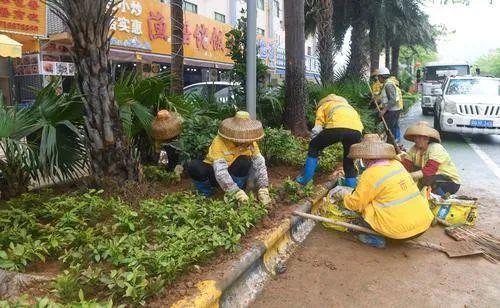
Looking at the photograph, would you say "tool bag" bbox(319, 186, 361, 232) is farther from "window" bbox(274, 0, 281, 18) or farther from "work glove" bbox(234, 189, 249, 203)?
"window" bbox(274, 0, 281, 18)

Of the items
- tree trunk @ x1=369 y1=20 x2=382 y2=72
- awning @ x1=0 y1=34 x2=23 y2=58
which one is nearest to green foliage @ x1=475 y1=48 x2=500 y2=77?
tree trunk @ x1=369 y1=20 x2=382 y2=72

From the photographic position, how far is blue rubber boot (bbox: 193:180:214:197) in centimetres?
452

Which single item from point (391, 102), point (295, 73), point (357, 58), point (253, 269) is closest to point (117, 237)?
point (253, 269)

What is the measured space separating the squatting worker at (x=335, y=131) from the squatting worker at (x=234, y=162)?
109 centimetres

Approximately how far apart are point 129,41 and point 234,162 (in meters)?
10.4

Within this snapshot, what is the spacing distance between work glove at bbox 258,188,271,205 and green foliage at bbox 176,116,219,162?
993mm

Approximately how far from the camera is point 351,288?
3.21m

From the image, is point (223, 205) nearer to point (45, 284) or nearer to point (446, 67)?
point (45, 284)

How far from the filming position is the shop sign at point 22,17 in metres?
9.96

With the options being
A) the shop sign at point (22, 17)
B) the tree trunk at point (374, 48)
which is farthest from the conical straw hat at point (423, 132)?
the tree trunk at point (374, 48)

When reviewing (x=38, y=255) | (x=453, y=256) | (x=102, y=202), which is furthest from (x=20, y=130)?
(x=453, y=256)

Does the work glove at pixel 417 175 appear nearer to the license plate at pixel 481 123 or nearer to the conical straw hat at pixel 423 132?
the conical straw hat at pixel 423 132

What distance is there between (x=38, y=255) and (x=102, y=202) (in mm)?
940

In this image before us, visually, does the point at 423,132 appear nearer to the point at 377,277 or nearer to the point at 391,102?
the point at 377,277
